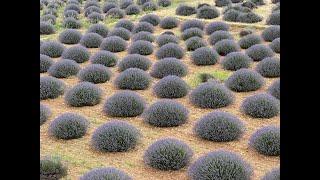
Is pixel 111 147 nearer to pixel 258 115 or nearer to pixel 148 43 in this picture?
pixel 258 115

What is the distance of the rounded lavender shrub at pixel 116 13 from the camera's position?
22.9 meters

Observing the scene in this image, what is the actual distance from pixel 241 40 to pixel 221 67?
2694 millimetres

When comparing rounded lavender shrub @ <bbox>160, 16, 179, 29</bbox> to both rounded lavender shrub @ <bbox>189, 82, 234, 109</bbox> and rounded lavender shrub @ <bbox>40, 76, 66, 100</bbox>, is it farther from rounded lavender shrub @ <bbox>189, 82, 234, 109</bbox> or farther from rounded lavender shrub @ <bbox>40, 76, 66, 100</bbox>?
rounded lavender shrub @ <bbox>189, 82, 234, 109</bbox>

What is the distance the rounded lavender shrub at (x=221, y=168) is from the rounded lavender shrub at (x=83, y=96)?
449cm

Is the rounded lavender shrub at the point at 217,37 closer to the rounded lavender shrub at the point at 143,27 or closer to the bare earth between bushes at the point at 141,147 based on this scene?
the rounded lavender shrub at the point at 143,27

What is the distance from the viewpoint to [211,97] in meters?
10.4

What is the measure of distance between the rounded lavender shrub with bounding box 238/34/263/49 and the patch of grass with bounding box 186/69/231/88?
2983 millimetres

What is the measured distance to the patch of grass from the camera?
12.3 metres

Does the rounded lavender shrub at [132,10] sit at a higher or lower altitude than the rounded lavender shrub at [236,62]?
higher

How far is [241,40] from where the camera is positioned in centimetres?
1612

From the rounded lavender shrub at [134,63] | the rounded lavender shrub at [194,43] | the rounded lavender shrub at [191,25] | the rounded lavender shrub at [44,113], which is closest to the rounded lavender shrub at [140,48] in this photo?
the rounded lavender shrub at [194,43]

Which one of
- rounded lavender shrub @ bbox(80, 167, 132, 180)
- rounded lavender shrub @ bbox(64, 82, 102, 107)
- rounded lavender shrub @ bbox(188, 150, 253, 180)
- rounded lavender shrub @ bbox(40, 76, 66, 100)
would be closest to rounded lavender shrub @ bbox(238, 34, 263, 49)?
rounded lavender shrub @ bbox(64, 82, 102, 107)

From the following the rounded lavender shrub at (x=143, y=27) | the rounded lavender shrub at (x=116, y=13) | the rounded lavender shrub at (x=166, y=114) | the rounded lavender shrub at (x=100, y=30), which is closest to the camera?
the rounded lavender shrub at (x=166, y=114)
